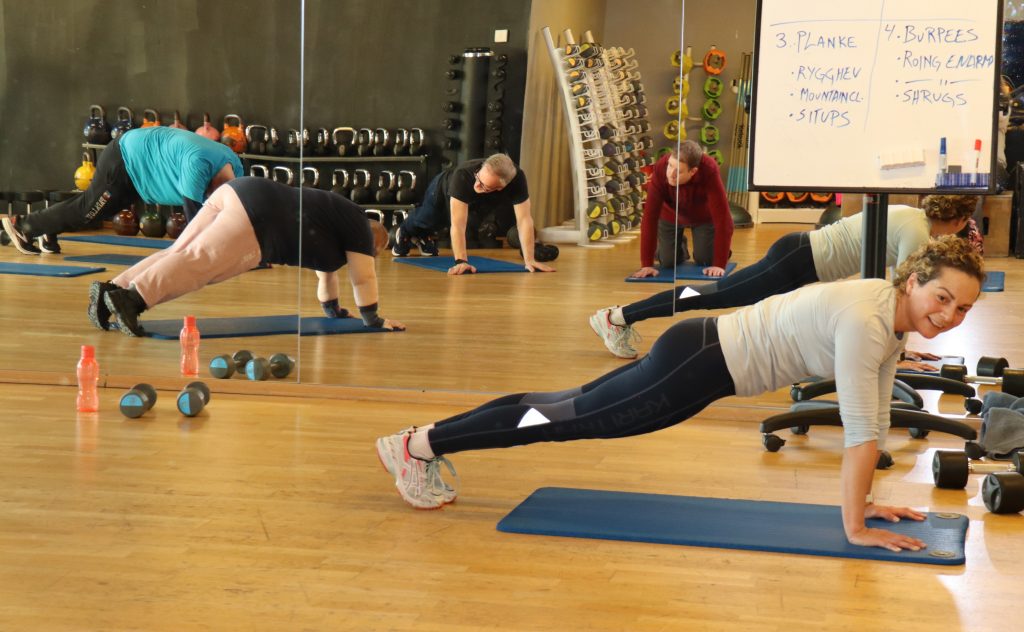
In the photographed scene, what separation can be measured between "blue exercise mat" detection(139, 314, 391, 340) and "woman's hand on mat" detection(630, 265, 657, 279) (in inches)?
39.9

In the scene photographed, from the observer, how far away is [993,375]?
427cm

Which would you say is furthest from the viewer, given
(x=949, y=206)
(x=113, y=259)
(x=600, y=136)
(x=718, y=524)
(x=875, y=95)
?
(x=113, y=259)

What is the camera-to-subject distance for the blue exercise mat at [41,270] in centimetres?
481

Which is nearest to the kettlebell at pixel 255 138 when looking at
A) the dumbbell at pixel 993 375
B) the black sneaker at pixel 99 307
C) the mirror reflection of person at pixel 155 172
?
the mirror reflection of person at pixel 155 172

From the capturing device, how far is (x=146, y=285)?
470cm

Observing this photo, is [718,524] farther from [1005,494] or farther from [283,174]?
[283,174]

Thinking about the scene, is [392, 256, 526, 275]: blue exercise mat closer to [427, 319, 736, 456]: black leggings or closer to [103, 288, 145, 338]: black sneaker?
[103, 288, 145, 338]: black sneaker

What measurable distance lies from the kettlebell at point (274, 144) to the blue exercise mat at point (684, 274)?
4.64ft

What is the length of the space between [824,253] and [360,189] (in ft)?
5.76

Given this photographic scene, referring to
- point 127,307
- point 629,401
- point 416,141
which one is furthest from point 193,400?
point 629,401

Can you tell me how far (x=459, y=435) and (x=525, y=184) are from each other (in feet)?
5.53

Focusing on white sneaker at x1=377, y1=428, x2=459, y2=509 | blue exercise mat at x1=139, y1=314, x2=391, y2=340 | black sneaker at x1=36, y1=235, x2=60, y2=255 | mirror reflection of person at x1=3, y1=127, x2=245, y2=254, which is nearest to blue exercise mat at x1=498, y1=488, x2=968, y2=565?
white sneaker at x1=377, y1=428, x2=459, y2=509

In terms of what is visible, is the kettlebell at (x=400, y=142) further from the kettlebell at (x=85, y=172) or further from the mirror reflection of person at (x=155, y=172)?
the kettlebell at (x=85, y=172)

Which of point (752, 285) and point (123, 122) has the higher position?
point (123, 122)
